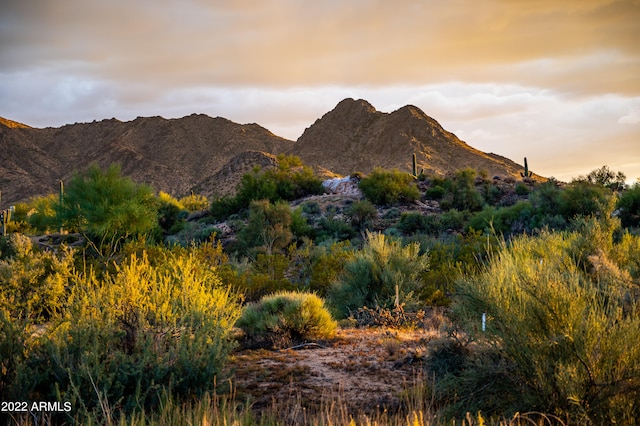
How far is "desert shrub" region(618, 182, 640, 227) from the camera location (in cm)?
2928

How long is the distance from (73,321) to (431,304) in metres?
9.36

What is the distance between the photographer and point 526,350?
582 cm

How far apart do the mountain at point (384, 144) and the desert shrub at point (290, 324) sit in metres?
57.7

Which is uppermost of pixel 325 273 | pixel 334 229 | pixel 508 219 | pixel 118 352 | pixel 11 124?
pixel 11 124

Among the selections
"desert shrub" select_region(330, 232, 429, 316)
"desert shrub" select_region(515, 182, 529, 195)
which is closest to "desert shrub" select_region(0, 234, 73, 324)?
"desert shrub" select_region(330, 232, 429, 316)

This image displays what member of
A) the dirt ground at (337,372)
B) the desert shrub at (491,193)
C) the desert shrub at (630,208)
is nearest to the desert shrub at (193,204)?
the desert shrub at (491,193)

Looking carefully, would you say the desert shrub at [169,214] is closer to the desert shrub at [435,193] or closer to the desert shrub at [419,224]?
the desert shrub at [419,224]

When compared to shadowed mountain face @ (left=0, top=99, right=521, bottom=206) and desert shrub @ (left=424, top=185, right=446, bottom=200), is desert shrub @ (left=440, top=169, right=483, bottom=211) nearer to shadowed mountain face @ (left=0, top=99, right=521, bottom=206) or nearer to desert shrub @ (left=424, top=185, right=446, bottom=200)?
desert shrub @ (left=424, top=185, right=446, bottom=200)

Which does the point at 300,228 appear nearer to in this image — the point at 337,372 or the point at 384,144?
the point at 337,372

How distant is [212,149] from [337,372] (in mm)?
78217

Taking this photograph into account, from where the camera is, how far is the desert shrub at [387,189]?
41.6 meters

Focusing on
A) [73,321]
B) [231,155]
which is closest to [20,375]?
[73,321]

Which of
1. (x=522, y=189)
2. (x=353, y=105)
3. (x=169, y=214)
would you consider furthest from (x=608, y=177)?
(x=353, y=105)

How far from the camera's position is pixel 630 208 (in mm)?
29797
